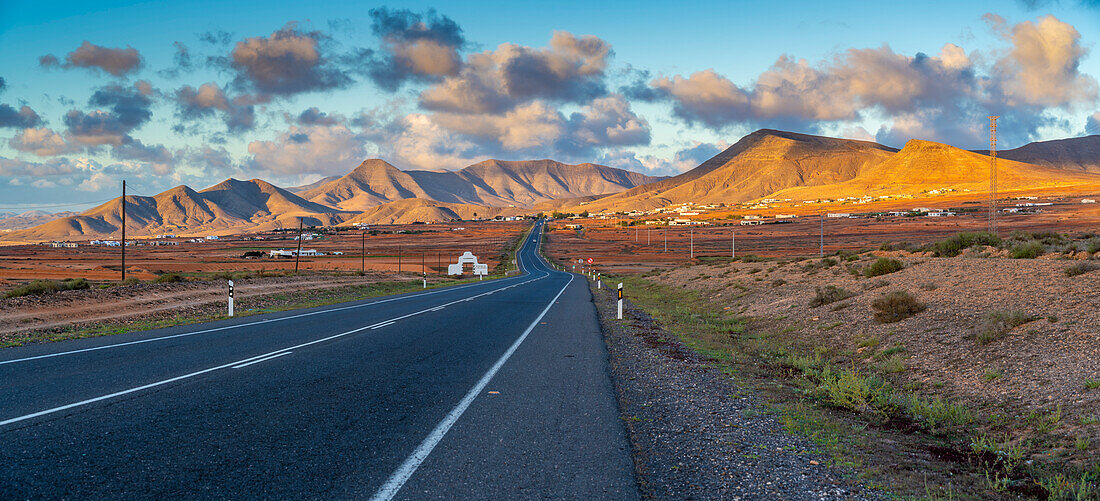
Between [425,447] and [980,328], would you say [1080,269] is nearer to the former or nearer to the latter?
[980,328]

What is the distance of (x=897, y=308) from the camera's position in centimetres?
1335

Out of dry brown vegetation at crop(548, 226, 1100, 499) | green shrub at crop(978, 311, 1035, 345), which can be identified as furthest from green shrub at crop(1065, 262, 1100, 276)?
green shrub at crop(978, 311, 1035, 345)

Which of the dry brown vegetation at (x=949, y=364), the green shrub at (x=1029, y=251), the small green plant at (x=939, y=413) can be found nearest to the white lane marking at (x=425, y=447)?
the dry brown vegetation at (x=949, y=364)

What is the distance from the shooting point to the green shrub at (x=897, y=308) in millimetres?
13172

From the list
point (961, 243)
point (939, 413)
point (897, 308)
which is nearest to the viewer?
point (939, 413)

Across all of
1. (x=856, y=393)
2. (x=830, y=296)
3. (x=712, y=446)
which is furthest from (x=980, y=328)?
(x=712, y=446)

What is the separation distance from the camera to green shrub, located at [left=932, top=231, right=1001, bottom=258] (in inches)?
858

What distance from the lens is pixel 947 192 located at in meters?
198

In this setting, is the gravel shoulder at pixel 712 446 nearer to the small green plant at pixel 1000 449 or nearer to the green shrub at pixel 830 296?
the small green plant at pixel 1000 449

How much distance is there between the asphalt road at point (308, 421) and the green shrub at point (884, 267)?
39.5ft

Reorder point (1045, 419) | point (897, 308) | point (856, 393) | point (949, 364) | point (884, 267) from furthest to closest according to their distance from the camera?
point (884, 267)
point (897, 308)
point (949, 364)
point (856, 393)
point (1045, 419)

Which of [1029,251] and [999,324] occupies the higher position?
[1029,251]

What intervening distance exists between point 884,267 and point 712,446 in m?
16.4

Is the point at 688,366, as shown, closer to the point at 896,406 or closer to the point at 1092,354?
the point at 896,406
